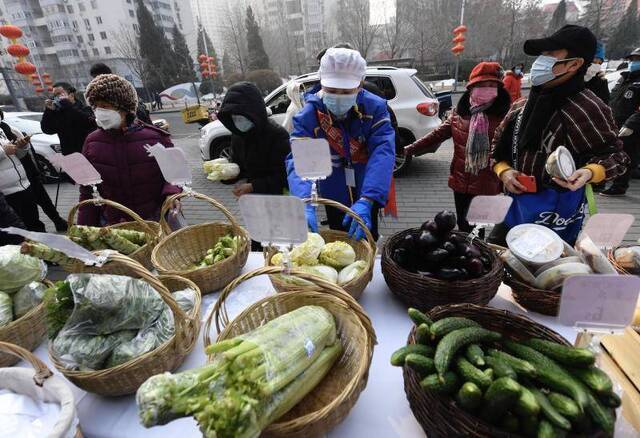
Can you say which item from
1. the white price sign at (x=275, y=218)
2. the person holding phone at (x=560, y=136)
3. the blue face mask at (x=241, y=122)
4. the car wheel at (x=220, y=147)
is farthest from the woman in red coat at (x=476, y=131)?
the car wheel at (x=220, y=147)

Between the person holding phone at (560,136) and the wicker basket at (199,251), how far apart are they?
166 centimetres

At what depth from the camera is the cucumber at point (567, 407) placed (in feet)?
2.56

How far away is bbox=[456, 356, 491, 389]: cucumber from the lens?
0.84m

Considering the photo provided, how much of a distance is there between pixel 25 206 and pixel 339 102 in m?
3.91

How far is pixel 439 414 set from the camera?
867mm

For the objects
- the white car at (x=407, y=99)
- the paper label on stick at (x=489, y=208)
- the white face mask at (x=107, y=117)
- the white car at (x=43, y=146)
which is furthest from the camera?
the white car at (x=43, y=146)

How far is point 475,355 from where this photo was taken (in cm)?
93

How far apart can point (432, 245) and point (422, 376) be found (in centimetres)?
60

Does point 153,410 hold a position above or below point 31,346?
above

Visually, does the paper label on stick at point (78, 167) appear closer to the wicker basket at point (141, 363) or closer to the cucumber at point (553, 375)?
the wicker basket at point (141, 363)

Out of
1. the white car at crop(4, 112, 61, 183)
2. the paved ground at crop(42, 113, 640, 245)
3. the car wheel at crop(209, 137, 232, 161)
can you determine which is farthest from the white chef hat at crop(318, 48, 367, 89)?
the white car at crop(4, 112, 61, 183)

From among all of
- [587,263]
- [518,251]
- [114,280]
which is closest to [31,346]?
[114,280]

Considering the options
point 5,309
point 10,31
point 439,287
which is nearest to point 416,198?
point 439,287

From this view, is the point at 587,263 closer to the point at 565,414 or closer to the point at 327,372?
the point at 565,414
